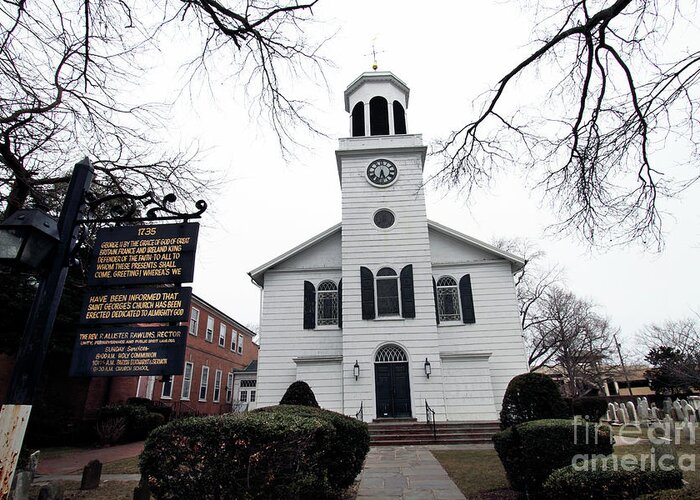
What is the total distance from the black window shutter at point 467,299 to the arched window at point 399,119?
8.07m

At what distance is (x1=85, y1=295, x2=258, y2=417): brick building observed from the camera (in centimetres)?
2089

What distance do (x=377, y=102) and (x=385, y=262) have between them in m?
8.96

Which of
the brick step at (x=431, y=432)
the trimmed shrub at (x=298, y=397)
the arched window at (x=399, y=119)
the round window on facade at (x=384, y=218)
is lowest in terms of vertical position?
the brick step at (x=431, y=432)

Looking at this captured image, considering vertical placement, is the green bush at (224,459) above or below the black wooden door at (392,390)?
below

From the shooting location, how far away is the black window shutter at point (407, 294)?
1827 centimetres

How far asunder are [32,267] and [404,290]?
15414 millimetres

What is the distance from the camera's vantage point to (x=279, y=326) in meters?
19.4

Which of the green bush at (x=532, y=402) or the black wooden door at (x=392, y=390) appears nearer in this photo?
the green bush at (x=532, y=402)

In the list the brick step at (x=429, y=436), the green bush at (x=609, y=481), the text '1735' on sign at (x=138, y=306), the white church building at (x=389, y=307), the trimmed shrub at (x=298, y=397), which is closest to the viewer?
the green bush at (x=609, y=481)

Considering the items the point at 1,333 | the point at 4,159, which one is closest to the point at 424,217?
the point at 4,159

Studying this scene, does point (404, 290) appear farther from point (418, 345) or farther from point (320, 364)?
point (320, 364)

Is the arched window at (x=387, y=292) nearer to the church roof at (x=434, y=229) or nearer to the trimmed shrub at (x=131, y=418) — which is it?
the church roof at (x=434, y=229)

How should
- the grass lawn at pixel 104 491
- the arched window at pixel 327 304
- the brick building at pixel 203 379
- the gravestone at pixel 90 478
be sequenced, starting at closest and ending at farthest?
the grass lawn at pixel 104 491
the gravestone at pixel 90 478
the arched window at pixel 327 304
the brick building at pixel 203 379

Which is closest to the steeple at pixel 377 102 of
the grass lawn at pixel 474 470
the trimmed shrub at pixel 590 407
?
the trimmed shrub at pixel 590 407
